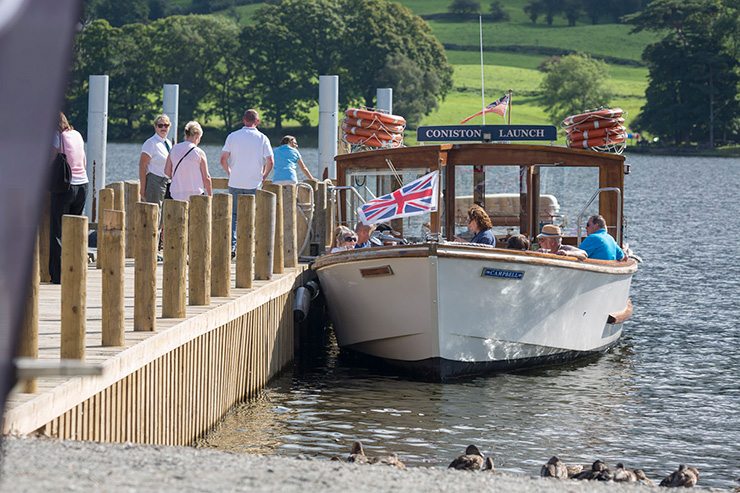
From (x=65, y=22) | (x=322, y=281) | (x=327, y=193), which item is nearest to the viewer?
(x=65, y=22)

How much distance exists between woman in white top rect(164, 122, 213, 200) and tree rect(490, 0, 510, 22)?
16317 centimetres

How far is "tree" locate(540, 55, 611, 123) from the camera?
131750 millimetres

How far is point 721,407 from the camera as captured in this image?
47.7ft

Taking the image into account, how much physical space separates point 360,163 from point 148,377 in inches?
320

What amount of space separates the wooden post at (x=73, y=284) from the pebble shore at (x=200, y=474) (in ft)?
5.14

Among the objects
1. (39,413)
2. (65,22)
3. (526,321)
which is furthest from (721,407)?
(65,22)

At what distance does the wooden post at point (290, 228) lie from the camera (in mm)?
16219

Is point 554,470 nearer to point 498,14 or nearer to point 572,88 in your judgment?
point 572,88

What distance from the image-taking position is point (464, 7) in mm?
171250

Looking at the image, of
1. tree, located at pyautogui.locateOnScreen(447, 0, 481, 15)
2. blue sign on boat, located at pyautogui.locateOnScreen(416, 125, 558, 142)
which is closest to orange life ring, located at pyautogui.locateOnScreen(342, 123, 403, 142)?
blue sign on boat, located at pyautogui.locateOnScreen(416, 125, 558, 142)

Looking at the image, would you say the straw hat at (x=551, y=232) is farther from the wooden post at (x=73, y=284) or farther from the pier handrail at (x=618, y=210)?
the wooden post at (x=73, y=284)

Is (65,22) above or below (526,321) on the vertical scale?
above

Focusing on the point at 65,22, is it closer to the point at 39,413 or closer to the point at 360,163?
the point at 39,413

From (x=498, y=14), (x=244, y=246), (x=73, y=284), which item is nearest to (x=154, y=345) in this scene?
(x=73, y=284)
